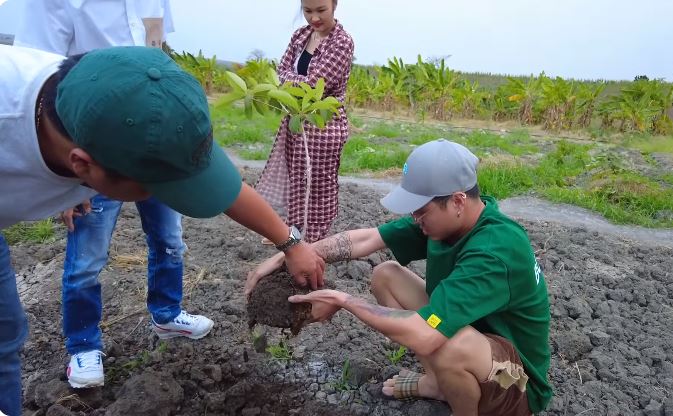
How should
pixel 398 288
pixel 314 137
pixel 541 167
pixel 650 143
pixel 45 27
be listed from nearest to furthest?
pixel 45 27, pixel 398 288, pixel 314 137, pixel 541 167, pixel 650 143

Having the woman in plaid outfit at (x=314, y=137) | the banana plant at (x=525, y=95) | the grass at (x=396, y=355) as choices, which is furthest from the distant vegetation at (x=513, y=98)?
the grass at (x=396, y=355)

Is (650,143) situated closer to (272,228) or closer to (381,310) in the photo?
(381,310)

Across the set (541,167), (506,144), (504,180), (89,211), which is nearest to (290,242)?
(89,211)

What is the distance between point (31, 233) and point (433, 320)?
299 centimetres

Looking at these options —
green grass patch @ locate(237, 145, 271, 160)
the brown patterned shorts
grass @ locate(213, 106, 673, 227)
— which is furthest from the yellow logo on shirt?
green grass patch @ locate(237, 145, 271, 160)

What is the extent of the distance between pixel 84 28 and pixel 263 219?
1.02 meters

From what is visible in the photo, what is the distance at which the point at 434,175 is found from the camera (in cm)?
172

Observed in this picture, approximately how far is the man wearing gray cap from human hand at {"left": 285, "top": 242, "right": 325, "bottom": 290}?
0.07 metres

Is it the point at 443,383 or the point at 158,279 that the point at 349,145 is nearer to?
the point at 158,279

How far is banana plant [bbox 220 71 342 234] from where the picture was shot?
194 cm

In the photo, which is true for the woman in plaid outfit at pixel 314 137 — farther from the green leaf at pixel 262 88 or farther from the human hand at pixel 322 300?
the human hand at pixel 322 300

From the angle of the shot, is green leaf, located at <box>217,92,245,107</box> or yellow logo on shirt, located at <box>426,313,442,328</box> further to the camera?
green leaf, located at <box>217,92,245,107</box>

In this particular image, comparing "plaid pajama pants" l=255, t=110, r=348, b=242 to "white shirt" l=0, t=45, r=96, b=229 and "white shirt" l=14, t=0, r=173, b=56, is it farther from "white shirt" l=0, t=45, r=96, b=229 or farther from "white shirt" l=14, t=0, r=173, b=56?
"white shirt" l=0, t=45, r=96, b=229

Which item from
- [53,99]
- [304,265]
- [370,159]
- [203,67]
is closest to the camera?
[53,99]
